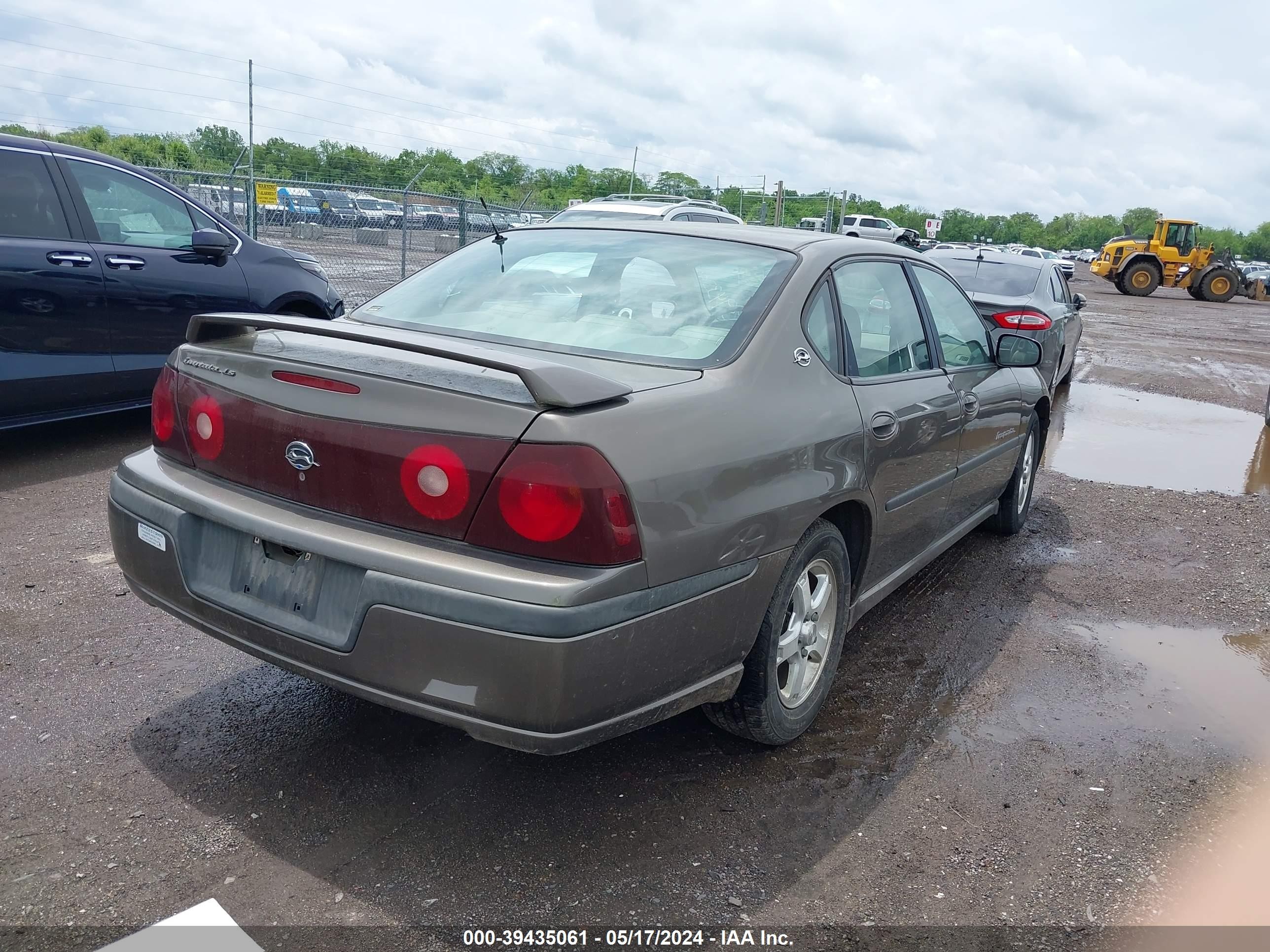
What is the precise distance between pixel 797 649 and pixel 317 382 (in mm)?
1621

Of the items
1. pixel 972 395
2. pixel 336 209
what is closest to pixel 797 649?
pixel 972 395

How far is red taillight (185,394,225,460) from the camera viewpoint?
9.19 feet

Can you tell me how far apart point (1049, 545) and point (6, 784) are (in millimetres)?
5002

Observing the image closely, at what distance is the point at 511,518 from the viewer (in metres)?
2.33

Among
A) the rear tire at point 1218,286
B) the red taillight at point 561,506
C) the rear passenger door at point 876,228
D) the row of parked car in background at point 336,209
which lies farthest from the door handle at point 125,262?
the rear tire at point 1218,286

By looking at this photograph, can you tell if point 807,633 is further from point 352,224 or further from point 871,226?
point 871,226

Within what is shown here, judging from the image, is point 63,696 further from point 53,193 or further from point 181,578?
point 53,193

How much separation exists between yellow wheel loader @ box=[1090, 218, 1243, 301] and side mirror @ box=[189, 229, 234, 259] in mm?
36346

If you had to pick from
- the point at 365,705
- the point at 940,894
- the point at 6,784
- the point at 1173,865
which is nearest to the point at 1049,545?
the point at 1173,865

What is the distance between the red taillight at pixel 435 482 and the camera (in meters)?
2.37

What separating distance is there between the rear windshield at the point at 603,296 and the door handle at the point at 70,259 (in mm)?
3154

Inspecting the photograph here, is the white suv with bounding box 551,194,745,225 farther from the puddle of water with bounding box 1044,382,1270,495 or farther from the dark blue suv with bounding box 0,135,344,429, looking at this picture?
the puddle of water with bounding box 1044,382,1270,495

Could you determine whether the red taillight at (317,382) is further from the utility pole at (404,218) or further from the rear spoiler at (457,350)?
the utility pole at (404,218)

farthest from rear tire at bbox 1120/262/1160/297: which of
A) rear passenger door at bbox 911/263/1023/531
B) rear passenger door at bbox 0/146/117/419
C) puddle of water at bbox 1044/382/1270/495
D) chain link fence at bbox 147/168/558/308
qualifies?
rear passenger door at bbox 0/146/117/419
